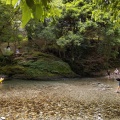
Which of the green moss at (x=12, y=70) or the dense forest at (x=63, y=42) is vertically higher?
the dense forest at (x=63, y=42)

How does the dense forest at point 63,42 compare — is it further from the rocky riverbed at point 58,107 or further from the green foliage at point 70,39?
the rocky riverbed at point 58,107

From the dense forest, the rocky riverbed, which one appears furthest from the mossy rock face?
the rocky riverbed

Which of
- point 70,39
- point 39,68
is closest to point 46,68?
point 39,68

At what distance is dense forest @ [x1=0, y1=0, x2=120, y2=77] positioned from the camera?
2422cm

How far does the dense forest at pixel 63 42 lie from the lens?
24.2 meters

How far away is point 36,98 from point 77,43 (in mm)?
13486

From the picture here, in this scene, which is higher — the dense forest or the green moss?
the dense forest

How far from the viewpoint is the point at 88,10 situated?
85.2 feet

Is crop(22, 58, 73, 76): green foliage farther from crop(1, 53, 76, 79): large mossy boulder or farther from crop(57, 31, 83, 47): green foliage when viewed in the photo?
crop(57, 31, 83, 47): green foliage

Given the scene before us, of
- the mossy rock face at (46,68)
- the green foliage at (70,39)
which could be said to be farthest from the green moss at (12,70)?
the green foliage at (70,39)

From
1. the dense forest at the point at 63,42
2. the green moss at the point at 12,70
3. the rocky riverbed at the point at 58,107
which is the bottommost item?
the rocky riverbed at the point at 58,107

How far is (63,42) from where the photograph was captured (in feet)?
81.6

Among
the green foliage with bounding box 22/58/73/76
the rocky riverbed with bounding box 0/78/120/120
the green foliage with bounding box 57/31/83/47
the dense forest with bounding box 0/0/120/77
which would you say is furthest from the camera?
the green foliage with bounding box 57/31/83/47

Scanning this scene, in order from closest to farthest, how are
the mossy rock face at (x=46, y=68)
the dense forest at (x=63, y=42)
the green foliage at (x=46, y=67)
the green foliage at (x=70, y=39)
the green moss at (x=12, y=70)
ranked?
1. the green moss at (x=12, y=70)
2. the mossy rock face at (x=46, y=68)
3. the green foliage at (x=46, y=67)
4. the dense forest at (x=63, y=42)
5. the green foliage at (x=70, y=39)
